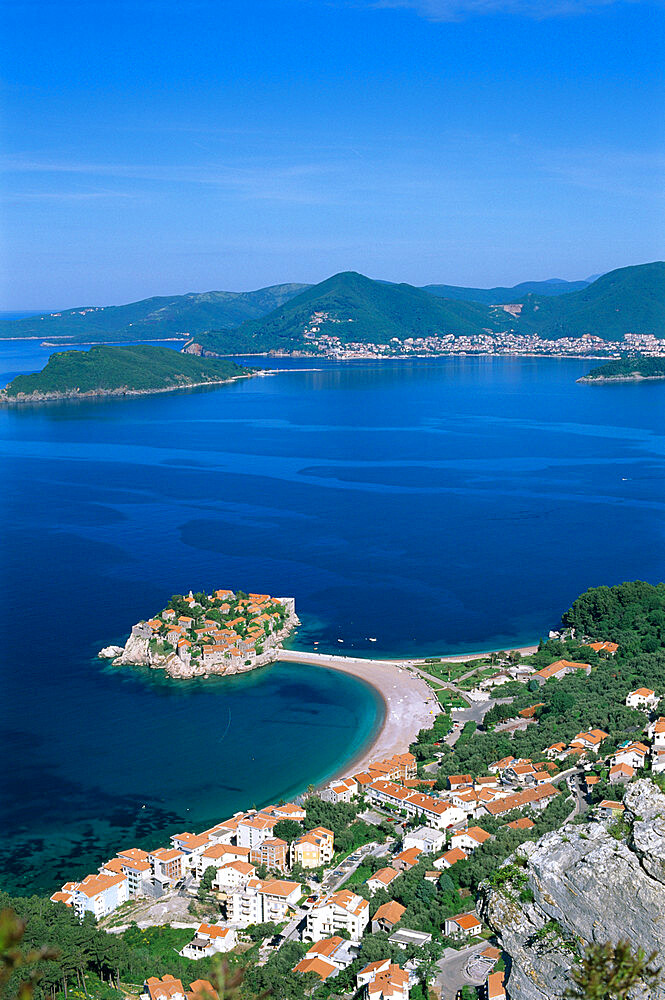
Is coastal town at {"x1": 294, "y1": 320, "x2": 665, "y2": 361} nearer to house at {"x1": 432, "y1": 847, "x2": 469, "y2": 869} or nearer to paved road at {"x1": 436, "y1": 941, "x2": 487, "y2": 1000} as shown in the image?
house at {"x1": 432, "y1": 847, "x2": 469, "y2": 869}

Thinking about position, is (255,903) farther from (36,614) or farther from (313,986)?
(36,614)

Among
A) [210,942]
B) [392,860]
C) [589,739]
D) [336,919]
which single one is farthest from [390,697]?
[210,942]

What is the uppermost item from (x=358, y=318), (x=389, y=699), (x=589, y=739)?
(x=358, y=318)

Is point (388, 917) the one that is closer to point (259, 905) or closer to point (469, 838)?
point (259, 905)

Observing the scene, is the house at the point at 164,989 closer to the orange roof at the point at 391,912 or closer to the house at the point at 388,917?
the house at the point at 388,917

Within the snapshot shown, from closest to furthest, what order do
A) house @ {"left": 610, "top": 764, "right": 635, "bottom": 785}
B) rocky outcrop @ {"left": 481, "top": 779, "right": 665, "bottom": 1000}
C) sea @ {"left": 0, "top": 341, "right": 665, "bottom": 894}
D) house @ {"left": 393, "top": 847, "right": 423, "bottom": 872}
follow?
1. rocky outcrop @ {"left": 481, "top": 779, "right": 665, "bottom": 1000}
2. house @ {"left": 393, "top": 847, "right": 423, "bottom": 872}
3. house @ {"left": 610, "top": 764, "right": 635, "bottom": 785}
4. sea @ {"left": 0, "top": 341, "right": 665, "bottom": 894}

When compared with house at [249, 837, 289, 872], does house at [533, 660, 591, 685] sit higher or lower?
higher

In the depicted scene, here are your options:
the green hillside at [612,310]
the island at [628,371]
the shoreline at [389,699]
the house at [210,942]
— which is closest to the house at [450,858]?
A: the house at [210,942]

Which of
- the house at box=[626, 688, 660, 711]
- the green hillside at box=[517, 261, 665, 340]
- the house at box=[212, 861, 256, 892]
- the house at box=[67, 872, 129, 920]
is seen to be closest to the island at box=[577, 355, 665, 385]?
the green hillside at box=[517, 261, 665, 340]

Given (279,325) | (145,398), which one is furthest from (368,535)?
(279,325)
